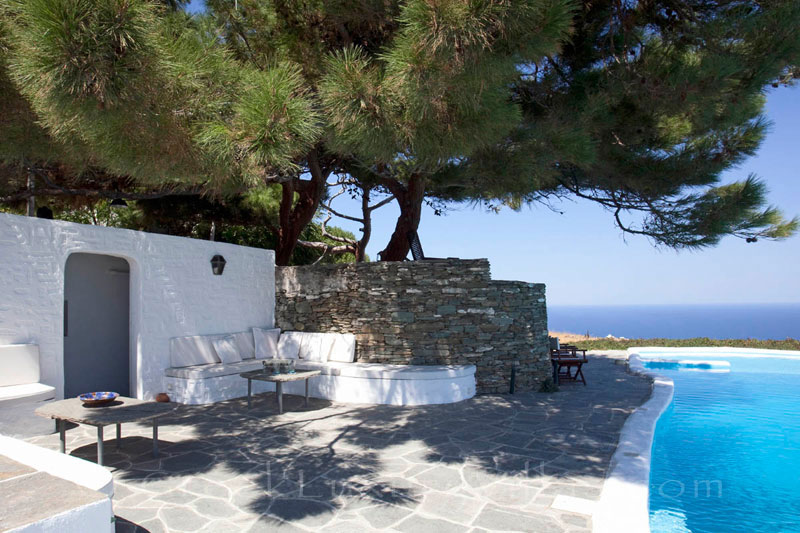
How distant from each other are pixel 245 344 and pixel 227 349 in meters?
0.51

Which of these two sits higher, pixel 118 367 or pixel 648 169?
pixel 648 169

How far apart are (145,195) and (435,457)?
6329mm

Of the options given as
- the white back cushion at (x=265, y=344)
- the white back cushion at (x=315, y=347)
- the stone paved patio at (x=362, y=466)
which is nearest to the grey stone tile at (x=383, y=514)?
the stone paved patio at (x=362, y=466)

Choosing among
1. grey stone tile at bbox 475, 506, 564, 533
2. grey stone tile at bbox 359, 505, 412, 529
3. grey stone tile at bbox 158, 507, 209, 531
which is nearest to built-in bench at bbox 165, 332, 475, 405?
grey stone tile at bbox 158, 507, 209, 531

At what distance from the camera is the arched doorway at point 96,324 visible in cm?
688

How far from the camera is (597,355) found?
1320cm

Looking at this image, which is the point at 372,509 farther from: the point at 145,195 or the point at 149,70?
the point at 145,195

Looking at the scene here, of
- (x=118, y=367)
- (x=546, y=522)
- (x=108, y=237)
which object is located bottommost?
(x=546, y=522)

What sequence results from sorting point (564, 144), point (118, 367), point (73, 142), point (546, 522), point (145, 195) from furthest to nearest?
point (145, 195) < point (118, 367) < point (564, 144) < point (73, 142) < point (546, 522)

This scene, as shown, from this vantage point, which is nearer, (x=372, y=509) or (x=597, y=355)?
(x=372, y=509)

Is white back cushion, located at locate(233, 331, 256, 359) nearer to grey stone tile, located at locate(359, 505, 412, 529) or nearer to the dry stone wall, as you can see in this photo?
the dry stone wall

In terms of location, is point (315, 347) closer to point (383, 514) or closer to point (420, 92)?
point (383, 514)

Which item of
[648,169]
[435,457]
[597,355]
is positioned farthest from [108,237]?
[597,355]

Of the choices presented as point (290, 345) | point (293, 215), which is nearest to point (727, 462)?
point (290, 345)
